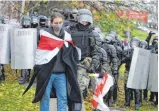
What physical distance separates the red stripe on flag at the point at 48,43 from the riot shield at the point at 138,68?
3.22m

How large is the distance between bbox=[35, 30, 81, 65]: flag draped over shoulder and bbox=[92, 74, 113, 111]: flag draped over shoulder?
1606 mm

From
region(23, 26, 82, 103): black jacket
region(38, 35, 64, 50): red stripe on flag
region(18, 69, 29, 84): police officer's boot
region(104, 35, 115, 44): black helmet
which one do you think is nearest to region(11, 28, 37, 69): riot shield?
region(18, 69, 29, 84): police officer's boot

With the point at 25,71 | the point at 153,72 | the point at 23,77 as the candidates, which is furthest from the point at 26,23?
the point at 153,72

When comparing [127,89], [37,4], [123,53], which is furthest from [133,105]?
[37,4]

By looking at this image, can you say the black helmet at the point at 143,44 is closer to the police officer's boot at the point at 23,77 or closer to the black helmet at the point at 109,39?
the black helmet at the point at 109,39

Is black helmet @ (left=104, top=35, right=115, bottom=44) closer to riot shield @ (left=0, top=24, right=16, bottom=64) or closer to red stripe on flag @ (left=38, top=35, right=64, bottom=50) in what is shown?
riot shield @ (left=0, top=24, right=16, bottom=64)

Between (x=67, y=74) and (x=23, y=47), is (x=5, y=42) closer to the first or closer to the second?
(x=23, y=47)

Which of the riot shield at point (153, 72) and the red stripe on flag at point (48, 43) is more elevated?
the red stripe on flag at point (48, 43)

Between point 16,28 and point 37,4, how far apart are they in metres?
4.90

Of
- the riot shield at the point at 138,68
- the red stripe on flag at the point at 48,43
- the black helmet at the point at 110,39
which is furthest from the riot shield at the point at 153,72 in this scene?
the red stripe on flag at the point at 48,43

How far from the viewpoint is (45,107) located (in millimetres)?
6043

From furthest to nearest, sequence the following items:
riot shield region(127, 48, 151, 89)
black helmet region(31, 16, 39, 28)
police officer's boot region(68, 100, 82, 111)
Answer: black helmet region(31, 16, 39, 28) < riot shield region(127, 48, 151, 89) < police officer's boot region(68, 100, 82, 111)

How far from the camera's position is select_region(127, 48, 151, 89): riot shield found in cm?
898

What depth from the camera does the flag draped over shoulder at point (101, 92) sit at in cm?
743
